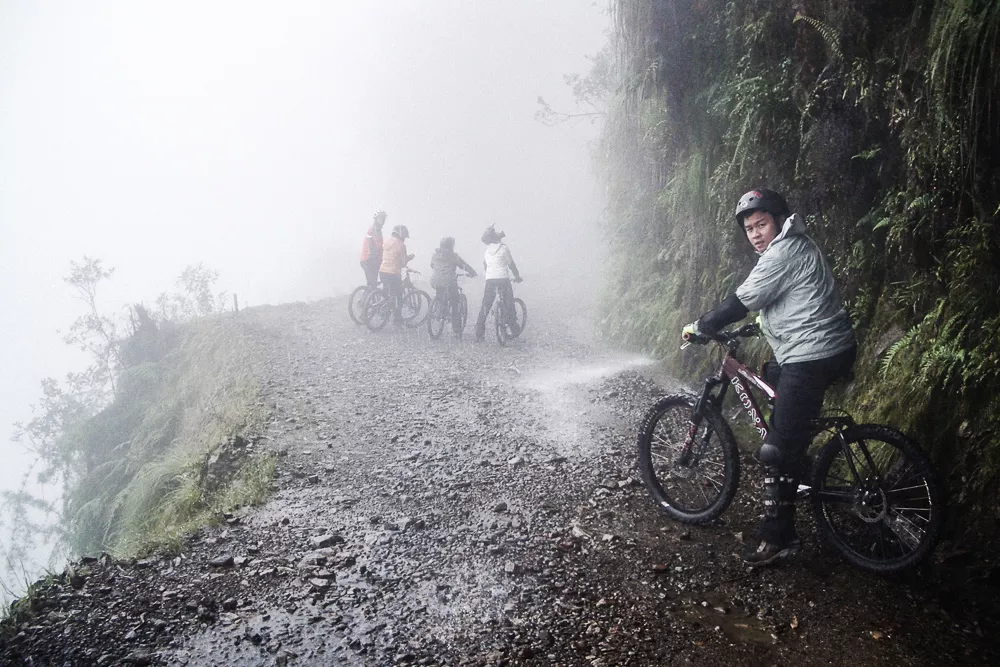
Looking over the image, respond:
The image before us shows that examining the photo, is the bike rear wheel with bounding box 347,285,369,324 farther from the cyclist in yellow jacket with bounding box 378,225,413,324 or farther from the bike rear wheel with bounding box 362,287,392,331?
the cyclist in yellow jacket with bounding box 378,225,413,324

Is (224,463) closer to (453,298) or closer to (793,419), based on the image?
(793,419)

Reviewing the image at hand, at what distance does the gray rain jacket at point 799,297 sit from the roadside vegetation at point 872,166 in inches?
37.2

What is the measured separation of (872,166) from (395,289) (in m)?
11.5

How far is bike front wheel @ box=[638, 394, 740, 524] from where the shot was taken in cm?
454

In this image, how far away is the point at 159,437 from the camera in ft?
50.9

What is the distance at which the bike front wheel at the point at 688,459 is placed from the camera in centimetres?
454

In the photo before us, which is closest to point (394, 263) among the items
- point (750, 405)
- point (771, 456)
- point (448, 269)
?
point (448, 269)

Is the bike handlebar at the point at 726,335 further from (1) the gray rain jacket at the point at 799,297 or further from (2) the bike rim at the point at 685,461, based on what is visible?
(2) the bike rim at the point at 685,461

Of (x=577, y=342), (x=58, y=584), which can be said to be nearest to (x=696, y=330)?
(x=58, y=584)

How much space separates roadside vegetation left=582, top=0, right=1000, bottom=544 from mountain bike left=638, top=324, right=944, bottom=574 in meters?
0.44

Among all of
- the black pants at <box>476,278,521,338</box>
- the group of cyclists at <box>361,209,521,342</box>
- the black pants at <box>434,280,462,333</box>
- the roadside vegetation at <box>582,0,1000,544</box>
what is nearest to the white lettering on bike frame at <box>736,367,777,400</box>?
the roadside vegetation at <box>582,0,1000,544</box>

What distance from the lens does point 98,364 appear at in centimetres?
2991

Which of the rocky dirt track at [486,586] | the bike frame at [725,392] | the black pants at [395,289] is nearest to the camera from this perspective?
the rocky dirt track at [486,586]

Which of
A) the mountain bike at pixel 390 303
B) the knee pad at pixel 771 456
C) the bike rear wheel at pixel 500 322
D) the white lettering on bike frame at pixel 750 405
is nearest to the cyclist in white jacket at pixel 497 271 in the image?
the bike rear wheel at pixel 500 322
